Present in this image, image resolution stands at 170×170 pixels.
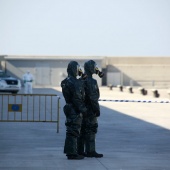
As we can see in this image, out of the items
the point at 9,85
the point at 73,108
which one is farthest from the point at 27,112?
the point at 9,85

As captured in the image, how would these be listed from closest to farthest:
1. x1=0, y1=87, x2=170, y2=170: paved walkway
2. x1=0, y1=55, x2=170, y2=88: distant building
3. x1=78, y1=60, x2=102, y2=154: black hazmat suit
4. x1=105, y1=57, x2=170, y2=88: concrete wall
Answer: x1=0, y1=87, x2=170, y2=170: paved walkway → x1=78, y1=60, x2=102, y2=154: black hazmat suit → x1=0, y1=55, x2=170, y2=88: distant building → x1=105, y1=57, x2=170, y2=88: concrete wall

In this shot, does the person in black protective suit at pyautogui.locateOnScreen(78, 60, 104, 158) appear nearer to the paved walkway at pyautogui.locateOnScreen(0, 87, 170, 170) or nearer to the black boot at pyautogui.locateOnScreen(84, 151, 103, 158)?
the black boot at pyautogui.locateOnScreen(84, 151, 103, 158)

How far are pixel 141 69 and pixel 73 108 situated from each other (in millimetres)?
64734

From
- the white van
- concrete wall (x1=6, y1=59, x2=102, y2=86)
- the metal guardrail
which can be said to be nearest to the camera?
the metal guardrail

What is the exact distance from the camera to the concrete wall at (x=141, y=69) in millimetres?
75875

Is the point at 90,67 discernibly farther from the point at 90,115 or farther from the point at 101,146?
the point at 101,146

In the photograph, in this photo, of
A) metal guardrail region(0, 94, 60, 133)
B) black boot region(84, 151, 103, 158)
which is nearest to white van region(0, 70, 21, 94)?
metal guardrail region(0, 94, 60, 133)

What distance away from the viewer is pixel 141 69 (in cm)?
7594

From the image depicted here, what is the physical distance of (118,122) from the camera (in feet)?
68.7

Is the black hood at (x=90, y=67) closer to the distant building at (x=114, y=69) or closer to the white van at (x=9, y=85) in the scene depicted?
the white van at (x=9, y=85)

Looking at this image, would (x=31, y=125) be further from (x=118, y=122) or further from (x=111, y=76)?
(x=111, y=76)

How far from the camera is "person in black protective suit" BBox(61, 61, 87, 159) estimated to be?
1155 centimetres

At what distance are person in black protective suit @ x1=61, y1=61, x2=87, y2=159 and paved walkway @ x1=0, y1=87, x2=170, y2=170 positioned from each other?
0.26m

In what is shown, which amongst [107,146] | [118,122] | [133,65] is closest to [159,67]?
[133,65]
